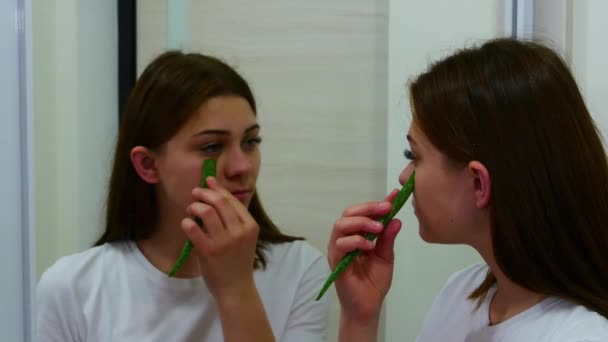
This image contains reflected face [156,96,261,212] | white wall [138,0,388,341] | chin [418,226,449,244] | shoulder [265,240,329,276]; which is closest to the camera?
chin [418,226,449,244]

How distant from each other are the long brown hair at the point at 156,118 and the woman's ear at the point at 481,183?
0.36 meters

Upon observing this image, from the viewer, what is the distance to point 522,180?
23.8 inches

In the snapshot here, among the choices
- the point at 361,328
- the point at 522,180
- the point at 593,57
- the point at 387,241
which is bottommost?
the point at 361,328

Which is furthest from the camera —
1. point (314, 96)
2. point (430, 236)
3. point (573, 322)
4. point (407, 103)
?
point (314, 96)

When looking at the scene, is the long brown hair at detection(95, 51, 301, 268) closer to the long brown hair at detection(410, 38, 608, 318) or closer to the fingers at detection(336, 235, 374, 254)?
the fingers at detection(336, 235, 374, 254)

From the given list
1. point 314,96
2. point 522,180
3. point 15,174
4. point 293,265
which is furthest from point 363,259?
point 15,174

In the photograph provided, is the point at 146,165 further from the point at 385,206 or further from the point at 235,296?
the point at 385,206

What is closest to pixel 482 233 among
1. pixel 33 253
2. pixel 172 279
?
pixel 172 279

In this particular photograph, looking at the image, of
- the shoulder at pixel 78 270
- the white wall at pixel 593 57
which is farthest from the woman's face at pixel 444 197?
the shoulder at pixel 78 270

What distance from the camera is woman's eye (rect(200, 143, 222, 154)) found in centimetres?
79

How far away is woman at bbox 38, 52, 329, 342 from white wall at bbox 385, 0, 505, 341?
0.21 metres

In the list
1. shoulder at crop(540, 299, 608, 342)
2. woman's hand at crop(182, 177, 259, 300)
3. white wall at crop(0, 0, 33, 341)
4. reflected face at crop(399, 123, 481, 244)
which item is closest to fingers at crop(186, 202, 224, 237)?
woman's hand at crop(182, 177, 259, 300)

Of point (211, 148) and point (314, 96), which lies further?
point (314, 96)

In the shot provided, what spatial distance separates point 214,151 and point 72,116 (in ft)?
2.25
